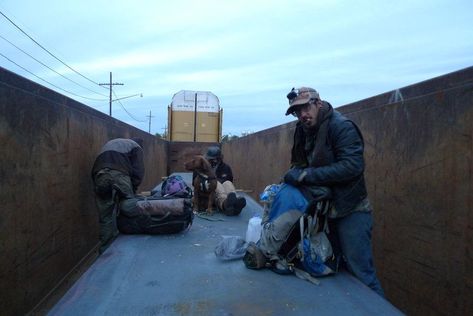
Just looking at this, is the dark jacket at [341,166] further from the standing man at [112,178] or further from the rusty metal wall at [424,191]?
the standing man at [112,178]

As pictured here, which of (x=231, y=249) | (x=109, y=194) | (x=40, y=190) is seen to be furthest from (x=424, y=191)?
(x=109, y=194)

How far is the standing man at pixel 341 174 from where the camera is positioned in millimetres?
3020

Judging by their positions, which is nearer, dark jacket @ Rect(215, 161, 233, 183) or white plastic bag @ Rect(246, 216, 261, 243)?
white plastic bag @ Rect(246, 216, 261, 243)

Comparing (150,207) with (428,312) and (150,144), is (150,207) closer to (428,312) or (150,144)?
(428,312)

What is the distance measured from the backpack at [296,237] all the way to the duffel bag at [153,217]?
5.13ft

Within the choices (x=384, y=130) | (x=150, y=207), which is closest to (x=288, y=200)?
(x=384, y=130)

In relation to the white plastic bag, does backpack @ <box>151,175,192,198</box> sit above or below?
above

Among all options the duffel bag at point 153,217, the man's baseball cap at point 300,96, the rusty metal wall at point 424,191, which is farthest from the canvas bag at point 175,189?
the man's baseball cap at point 300,96

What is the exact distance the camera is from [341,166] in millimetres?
2990

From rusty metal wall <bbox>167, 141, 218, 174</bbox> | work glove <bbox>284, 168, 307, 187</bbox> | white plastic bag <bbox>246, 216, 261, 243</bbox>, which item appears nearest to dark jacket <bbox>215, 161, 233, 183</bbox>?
white plastic bag <bbox>246, 216, 261, 243</bbox>

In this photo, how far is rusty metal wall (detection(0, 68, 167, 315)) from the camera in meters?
3.38

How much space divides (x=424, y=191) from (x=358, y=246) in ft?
2.62

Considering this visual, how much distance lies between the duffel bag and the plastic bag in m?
1.02

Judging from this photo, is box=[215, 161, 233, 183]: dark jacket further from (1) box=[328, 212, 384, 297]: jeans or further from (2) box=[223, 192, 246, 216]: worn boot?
(1) box=[328, 212, 384, 297]: jeans
